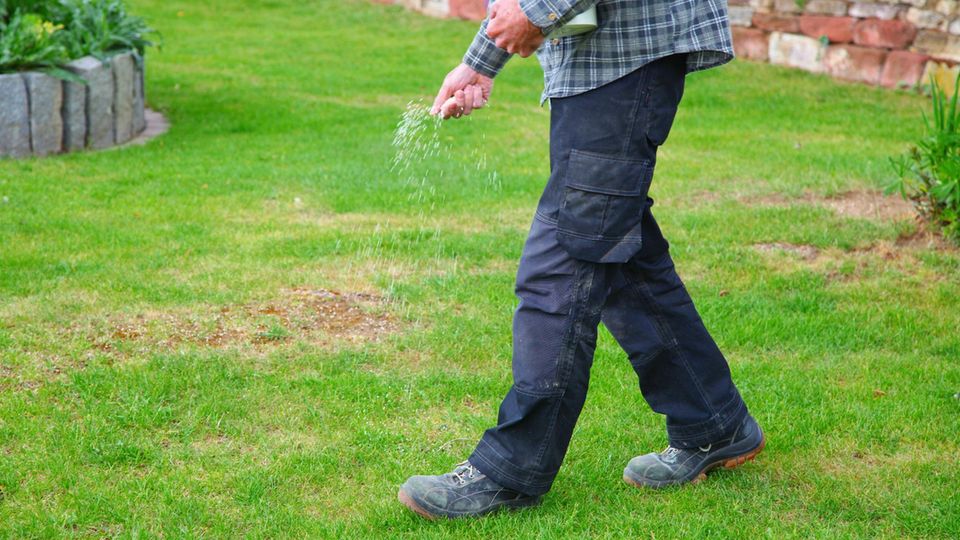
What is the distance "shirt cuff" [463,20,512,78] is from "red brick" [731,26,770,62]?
30.6ft

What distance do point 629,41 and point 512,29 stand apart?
288 millimetres

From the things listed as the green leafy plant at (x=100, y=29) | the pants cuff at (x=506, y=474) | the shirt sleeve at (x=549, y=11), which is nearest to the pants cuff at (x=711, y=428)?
the pants cuff at (x=506, y=474)

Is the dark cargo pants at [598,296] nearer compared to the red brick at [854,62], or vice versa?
the dark cargo pants at [598,296]

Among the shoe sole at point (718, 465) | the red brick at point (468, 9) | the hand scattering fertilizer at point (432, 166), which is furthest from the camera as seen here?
the red brick at point (468, 9)

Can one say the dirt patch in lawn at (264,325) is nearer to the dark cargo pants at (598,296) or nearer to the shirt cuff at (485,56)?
the dark cargo pants at (598,296)

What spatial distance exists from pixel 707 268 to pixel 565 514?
254 centimetres

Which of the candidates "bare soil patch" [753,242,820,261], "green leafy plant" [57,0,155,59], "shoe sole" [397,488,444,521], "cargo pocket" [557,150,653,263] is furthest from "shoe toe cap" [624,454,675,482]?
"green leafy plant" [57,0,155,59]

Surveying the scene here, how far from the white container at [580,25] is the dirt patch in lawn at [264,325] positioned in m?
2.00

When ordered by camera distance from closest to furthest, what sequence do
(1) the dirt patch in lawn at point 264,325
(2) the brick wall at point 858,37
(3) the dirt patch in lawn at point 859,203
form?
1. (1) the dirt patch in lawn at point 264,325
2. (3) the dirt patch in lawn at point 859,203
3. (2) the brick wall at point 858,37

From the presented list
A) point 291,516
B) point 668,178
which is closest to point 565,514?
point 291,516

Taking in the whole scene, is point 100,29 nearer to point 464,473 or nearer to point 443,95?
point 443,95

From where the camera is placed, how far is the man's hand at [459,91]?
2.76m

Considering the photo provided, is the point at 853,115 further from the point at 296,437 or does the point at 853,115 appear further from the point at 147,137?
the point at 296,437

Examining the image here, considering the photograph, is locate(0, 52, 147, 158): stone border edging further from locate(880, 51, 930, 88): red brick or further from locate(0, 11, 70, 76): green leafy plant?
locate(880, 51, 930, 88): red brick
